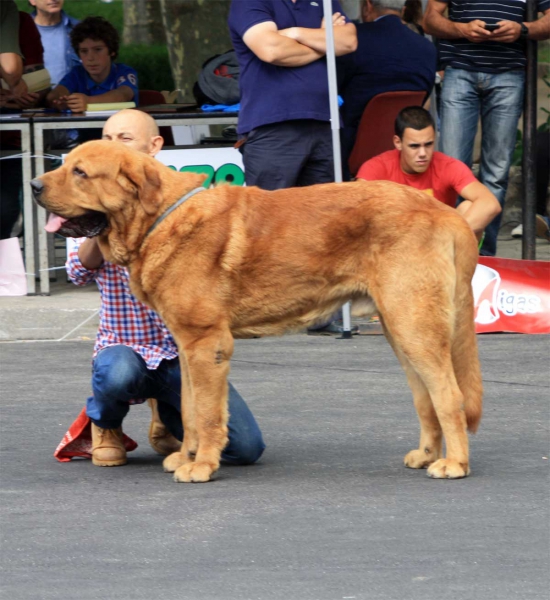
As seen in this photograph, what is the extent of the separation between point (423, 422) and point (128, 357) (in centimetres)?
127

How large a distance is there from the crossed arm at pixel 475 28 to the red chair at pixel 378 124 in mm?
501

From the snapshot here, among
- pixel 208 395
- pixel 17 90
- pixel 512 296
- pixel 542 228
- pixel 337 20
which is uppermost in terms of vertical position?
pixel 337 20

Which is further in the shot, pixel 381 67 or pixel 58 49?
pixel 58 49

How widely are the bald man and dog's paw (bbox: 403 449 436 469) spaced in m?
0.65

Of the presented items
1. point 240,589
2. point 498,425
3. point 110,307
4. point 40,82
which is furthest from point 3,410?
point 40,82

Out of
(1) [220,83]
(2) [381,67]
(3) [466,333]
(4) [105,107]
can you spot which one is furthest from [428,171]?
(3) [466,333]

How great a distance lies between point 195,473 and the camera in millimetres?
4996

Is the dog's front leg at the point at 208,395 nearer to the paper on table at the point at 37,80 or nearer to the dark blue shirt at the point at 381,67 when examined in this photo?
the dark blue shirt at the point at 381,67

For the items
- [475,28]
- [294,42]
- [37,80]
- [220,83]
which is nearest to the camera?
[294,42]

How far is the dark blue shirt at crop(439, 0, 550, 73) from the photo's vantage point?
8.95m

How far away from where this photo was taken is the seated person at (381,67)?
348 inches

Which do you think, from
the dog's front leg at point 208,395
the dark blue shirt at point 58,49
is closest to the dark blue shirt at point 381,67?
the dark blue shirt at point 58,49

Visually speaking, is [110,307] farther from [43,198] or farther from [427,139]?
[427,139]

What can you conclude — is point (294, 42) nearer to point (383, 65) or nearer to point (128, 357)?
point (383, 65)
